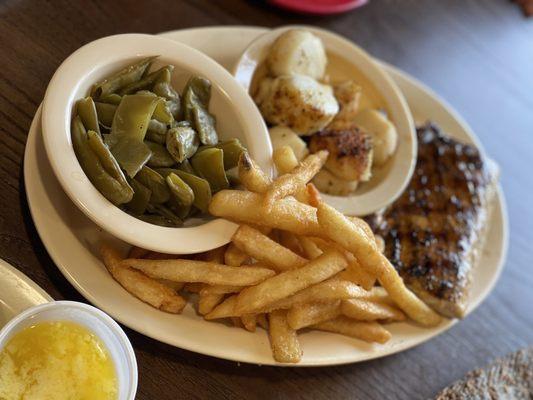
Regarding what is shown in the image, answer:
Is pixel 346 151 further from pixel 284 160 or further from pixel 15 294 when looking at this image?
pixel 15 294

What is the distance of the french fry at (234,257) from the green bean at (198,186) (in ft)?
0.71

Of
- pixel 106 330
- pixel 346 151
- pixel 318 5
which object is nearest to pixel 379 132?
pixel 346 151

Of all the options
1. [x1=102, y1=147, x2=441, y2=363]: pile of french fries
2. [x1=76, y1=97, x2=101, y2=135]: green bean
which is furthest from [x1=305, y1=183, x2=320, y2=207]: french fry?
[x1=76, y1=97, x2=101, y2=135]: green bean

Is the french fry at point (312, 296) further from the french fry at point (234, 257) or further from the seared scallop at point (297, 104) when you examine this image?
the seared scallop at point (297, 104)

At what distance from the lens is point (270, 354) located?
2.46 meters

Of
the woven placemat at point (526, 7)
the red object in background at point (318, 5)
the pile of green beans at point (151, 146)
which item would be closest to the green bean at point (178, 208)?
the pile of green beans at point (151, 146)

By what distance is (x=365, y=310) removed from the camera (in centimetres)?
257

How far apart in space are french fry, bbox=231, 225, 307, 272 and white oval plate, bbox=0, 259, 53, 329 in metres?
0.73

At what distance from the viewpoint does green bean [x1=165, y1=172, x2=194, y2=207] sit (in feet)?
7.49

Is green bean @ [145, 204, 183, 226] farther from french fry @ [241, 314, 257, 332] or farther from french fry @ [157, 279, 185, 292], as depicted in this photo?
french fry @ [241, 314, 257, 332]

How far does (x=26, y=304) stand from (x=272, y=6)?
2334mm

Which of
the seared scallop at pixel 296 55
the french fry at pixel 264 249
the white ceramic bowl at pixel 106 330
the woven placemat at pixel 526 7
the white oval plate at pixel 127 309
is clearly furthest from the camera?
the woven placemat at pixel 526 7

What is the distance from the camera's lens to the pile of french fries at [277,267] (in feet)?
7.57

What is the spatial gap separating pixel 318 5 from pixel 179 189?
190cm
